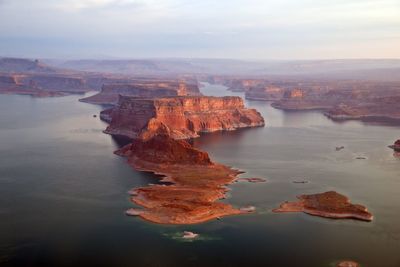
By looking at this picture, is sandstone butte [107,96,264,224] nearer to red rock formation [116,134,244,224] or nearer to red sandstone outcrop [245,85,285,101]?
red rock formation [116,134,244,224]

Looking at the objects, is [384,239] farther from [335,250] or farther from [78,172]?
[78,172]

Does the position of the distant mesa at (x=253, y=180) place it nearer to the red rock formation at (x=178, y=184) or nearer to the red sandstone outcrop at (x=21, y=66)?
the red rock formation at (x=178, y=184)

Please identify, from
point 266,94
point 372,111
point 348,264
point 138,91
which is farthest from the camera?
point 266,94

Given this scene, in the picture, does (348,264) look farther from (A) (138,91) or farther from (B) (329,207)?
(A) (138,91)

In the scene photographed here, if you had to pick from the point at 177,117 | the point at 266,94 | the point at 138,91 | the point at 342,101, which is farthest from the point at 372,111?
the point at 177,117

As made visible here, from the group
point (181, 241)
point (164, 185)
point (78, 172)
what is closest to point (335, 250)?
point (181, 241)

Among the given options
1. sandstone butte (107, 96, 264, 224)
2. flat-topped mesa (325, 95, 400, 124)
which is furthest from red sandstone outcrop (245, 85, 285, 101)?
sandstone butte (107, 96, 264, 224)
